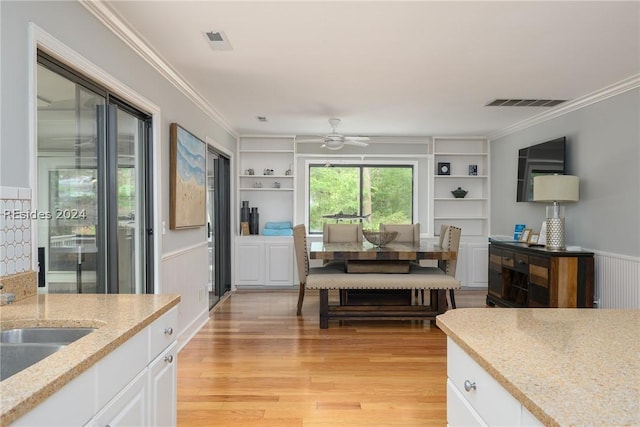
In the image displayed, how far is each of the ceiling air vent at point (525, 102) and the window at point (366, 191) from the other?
2501 mm

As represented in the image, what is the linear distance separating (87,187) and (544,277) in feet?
13.6

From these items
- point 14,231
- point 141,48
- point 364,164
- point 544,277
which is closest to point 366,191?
point 364,164

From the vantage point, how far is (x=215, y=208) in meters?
5.84

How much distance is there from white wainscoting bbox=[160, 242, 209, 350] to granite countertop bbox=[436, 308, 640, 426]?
2.66m

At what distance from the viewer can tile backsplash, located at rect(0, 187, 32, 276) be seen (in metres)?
1.70

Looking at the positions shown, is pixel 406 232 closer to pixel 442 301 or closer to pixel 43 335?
pixel 442 301

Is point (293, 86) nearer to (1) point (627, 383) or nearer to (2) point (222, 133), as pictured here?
(2) point (222, 133)

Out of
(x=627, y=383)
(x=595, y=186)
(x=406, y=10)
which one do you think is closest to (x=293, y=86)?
(x=406, y=10)

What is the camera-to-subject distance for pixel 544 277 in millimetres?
4414

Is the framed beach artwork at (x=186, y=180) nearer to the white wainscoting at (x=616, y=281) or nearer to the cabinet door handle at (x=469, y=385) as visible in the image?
the cabinet door handle at (x=469, y=385)

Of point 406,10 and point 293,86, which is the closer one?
point 406,10

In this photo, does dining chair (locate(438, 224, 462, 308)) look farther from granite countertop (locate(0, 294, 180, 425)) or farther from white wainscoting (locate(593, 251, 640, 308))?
granite countertop (locate(0, 294, 180, 425))

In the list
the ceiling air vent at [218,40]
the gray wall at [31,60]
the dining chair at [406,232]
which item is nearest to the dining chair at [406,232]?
the dining chair at [406,232]

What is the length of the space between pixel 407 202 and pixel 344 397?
4.67 m
